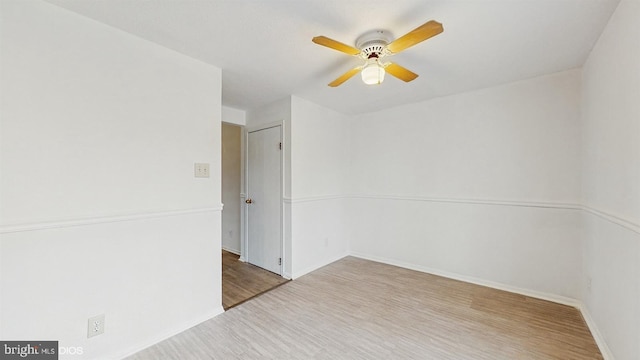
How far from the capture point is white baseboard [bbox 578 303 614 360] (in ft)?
5.35

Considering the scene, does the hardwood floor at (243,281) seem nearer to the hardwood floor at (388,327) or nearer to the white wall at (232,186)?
the hardwood floor at (388,327)

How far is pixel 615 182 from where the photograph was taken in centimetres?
155

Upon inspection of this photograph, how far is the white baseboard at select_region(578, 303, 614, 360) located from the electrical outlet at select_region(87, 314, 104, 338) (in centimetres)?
325

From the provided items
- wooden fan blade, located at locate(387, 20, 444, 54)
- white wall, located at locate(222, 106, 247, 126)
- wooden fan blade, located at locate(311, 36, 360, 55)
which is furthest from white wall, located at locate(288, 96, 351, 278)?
wooden fan blade, located at locate(387, 20, 444, 54)

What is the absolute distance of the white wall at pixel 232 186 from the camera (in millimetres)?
4078

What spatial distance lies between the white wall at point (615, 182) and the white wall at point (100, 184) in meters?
2.76

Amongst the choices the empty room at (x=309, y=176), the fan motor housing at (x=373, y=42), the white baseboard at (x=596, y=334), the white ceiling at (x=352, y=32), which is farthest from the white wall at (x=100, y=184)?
the white baseboard at (x=596, y=334)

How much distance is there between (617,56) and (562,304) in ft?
7.11

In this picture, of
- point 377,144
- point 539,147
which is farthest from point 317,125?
point 539,147

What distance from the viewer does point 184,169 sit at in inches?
79.5

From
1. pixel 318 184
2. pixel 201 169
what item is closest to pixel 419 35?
pixel 201 169

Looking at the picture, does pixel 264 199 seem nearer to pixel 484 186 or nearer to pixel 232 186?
pixel 232 186

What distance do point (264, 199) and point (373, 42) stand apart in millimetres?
2340

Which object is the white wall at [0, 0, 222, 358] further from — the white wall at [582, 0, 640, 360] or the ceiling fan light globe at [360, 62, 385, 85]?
the white wall at [582, 0, 640, 360]
